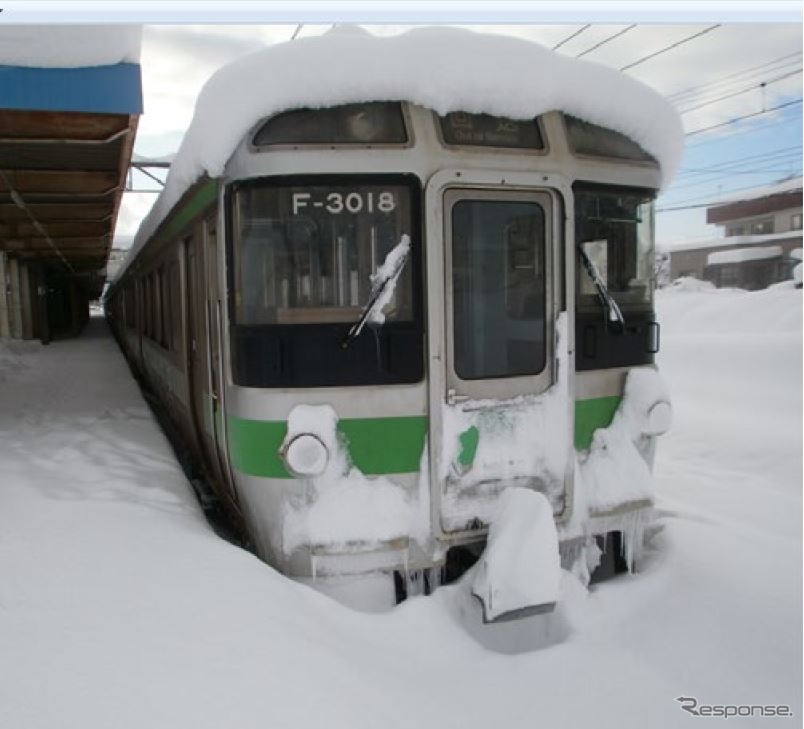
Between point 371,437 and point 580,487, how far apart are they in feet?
3.71

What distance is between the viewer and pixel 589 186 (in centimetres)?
359

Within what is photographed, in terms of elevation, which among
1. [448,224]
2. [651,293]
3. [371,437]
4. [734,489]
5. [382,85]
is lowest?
[734,489]

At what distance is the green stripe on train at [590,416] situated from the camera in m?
3.69

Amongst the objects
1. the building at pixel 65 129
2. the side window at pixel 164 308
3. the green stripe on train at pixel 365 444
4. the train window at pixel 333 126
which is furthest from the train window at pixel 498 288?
the side window at pixel 164 308

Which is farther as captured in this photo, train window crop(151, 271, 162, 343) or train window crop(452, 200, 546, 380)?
train window crop(151, 271, 162, 343)

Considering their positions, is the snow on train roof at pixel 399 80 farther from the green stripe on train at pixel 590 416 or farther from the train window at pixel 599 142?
the green stripe on train at pixel 590 416

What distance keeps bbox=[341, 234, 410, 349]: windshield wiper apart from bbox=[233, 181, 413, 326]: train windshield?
0.03 m

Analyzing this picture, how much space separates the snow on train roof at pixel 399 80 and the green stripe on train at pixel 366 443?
4.07 ft

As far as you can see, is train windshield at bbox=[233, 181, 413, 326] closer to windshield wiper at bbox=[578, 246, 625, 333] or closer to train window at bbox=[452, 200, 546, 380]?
train window at bbox=[452, 200, 546, 380]

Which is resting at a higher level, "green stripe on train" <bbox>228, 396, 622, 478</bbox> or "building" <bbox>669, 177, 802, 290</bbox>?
"building" <bbox>669, 177, 802, 290</bbox>

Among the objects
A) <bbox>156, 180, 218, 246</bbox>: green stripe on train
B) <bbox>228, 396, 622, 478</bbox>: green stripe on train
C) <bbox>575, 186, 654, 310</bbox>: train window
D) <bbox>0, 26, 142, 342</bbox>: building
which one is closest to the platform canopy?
<bbox>0, 26, 142, 342</bbox>: building

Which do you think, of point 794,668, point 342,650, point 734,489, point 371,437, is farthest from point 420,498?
point 734,489

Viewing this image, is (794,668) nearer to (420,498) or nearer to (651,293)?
(420,498)

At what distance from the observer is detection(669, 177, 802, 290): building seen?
3.43 metres
